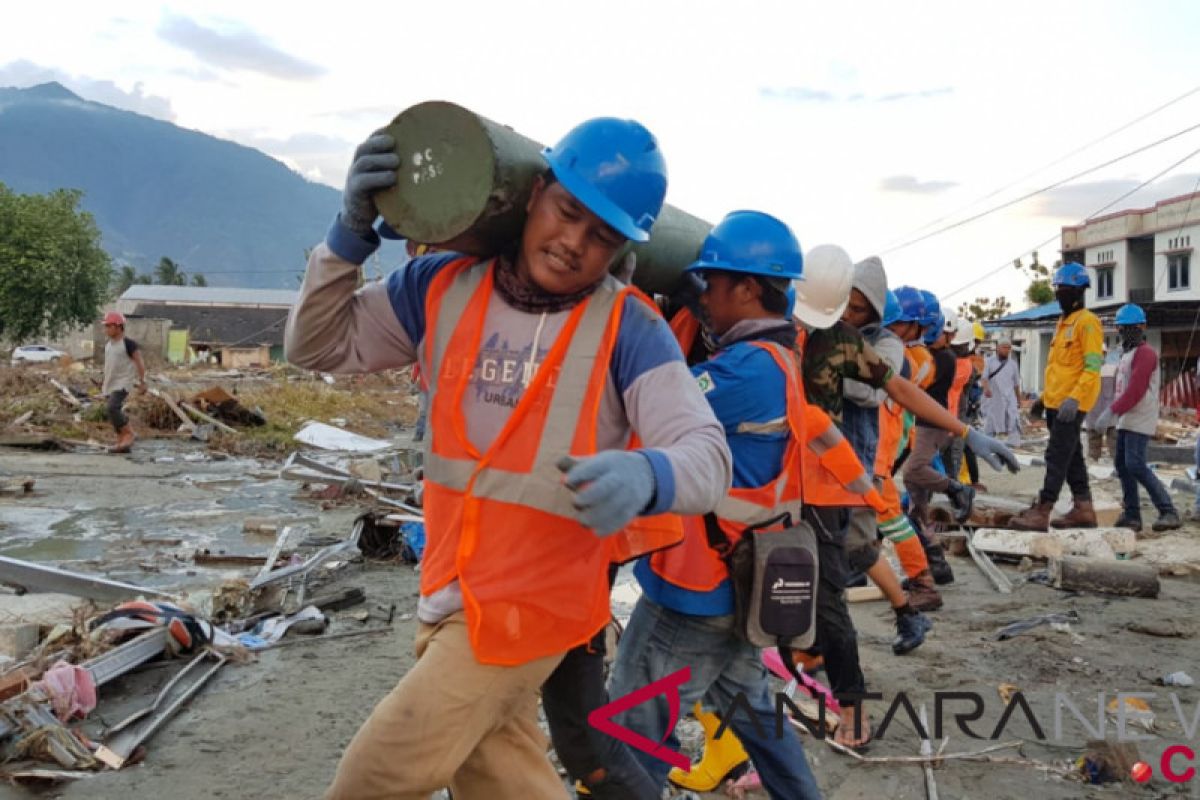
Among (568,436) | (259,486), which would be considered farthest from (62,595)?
(259,486)

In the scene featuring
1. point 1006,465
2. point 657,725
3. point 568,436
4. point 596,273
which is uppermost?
point 596,273

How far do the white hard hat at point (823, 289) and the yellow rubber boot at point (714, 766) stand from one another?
5.14 ft

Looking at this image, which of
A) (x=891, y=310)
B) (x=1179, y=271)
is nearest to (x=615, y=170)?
(x=891, y=310)

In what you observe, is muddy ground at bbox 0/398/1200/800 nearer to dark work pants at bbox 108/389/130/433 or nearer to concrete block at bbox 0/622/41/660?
concrete block at bbox 0/622/41/660

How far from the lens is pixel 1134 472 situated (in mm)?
8562

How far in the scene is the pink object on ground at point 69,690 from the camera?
12.4 feet

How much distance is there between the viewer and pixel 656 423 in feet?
6.54

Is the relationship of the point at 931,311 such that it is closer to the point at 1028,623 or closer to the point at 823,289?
the point at 1028,623

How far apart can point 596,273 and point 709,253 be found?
84cm

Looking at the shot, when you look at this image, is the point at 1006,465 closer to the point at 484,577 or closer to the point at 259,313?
the point at 484,577

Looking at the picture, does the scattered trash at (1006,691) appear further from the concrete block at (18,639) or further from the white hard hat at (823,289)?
the concrete block at (18,639)

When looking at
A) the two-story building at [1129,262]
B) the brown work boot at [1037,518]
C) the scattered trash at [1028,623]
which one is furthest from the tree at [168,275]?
the scattered trash at [1028,623]

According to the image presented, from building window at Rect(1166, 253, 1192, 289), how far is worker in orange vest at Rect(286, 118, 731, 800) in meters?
40.1

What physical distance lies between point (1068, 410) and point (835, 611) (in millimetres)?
5079
